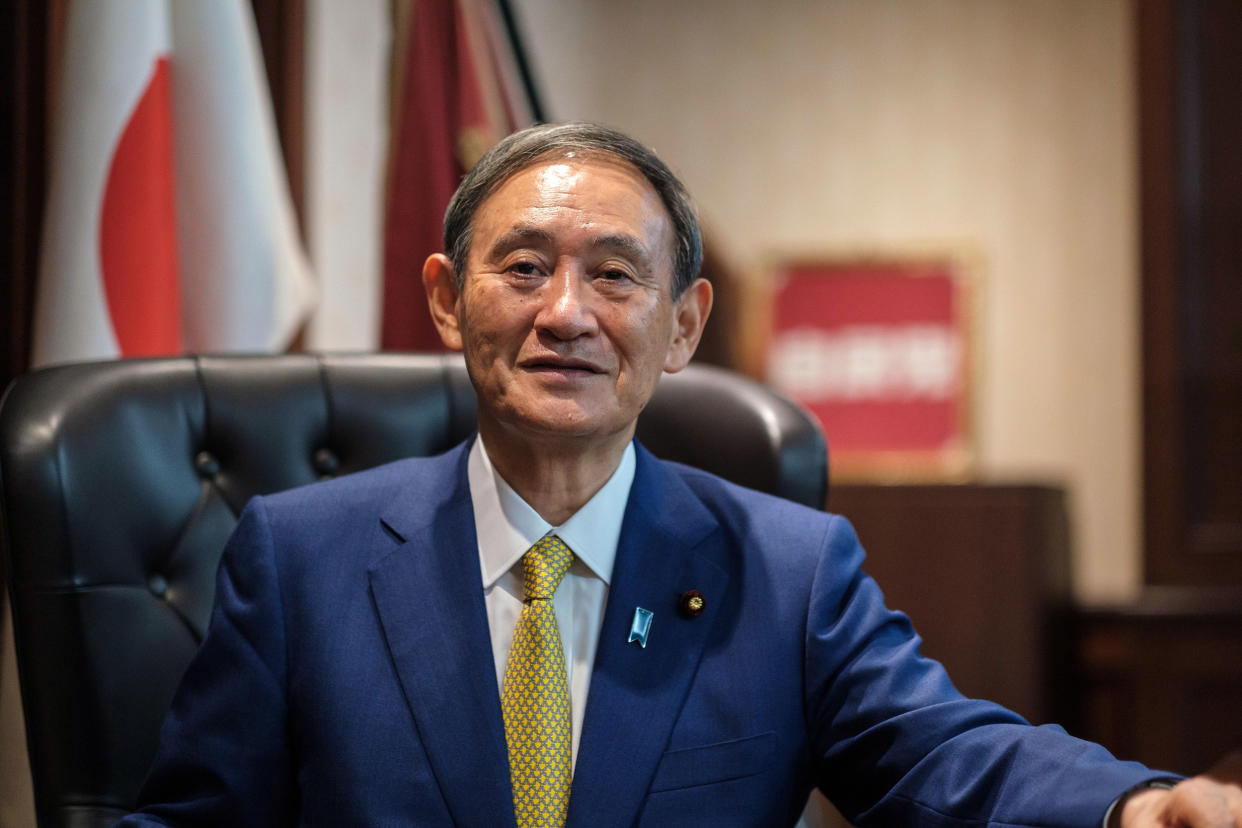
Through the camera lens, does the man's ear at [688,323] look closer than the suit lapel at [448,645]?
No

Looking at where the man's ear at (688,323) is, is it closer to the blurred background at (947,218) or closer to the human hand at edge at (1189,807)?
the human hand at edge at (1189,807)

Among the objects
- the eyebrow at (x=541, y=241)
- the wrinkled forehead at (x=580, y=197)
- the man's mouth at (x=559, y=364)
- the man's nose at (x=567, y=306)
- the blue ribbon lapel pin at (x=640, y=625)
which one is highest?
the wrinkled forehead at (x=580, y=197)

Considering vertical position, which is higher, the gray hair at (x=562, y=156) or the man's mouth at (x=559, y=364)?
the gray hair at (x=562, y=156)

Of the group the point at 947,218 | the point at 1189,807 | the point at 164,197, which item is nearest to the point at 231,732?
the point at 1189,807

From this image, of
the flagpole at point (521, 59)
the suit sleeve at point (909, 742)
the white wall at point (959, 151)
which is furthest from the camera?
the white wall at point (959, 151)

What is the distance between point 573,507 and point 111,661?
24.2 inches

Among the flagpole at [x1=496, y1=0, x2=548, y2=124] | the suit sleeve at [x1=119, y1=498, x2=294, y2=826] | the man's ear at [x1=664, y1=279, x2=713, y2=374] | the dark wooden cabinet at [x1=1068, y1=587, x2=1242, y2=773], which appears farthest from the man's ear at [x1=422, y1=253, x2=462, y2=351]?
the dark wooden cabinet at [x1=1068, y1=587, x2=1242, y2=773]

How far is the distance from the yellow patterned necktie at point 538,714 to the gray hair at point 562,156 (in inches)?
16.7

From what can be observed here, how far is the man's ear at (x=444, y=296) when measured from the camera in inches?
63.3

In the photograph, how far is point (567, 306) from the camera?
1.44m

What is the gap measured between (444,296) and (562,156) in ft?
0.82

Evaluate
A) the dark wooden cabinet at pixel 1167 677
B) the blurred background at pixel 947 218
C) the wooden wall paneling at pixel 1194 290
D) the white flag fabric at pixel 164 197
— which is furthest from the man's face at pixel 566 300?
the dark wooden cabinet at pixel 1167 677

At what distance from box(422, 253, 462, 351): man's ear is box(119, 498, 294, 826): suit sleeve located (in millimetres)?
375

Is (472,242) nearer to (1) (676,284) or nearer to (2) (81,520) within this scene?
(1) (676,284)
